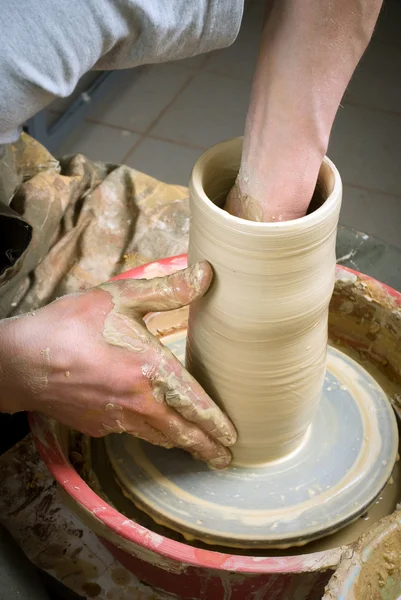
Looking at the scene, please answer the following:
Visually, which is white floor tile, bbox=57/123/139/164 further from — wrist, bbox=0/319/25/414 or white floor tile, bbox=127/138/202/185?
wrist, bbox=0/319/25/414

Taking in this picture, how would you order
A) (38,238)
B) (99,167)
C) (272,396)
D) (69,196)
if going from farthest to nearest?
1. (99,167)
2. (69,196)
3. (38,238)
4. (272,396)

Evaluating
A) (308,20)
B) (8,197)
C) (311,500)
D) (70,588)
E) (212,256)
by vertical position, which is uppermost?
(308,20)

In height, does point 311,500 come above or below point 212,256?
below

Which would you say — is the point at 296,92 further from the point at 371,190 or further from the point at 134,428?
the point at 371,190

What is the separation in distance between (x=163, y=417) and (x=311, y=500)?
0.29 m

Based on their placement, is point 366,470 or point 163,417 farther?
point 366,470

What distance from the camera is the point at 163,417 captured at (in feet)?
3.23

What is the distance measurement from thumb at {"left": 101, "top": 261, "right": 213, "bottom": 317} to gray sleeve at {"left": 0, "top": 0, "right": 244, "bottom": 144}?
28 cm

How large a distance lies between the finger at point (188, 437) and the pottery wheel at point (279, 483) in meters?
0.06

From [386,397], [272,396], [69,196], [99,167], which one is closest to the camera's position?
[272,396]

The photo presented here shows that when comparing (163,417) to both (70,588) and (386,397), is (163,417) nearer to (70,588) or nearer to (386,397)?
(70,588)

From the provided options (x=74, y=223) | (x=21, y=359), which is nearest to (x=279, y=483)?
(x=21, y=359)

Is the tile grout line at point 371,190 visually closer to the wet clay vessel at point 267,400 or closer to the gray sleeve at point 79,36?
the wet clay vessel at point 267,400

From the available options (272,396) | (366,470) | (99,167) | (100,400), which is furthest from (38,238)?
(366,470)
